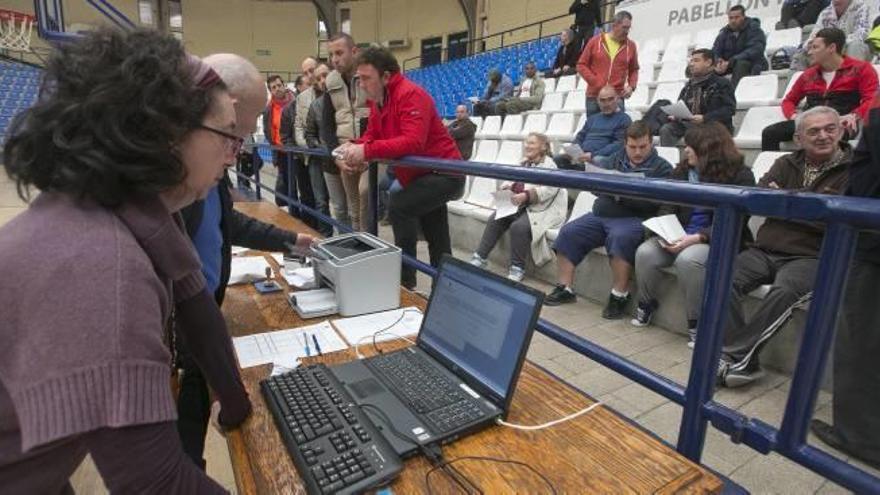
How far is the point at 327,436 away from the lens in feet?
2.55

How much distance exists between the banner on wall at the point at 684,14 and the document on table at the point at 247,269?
6784 mm

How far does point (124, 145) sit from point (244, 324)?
83 centimetres

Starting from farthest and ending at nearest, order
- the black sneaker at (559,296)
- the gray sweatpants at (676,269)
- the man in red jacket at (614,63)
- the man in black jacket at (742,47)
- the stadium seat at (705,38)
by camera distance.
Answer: the stadium seat at (705,38)
the man in red jacket at (614,63)
the man in black jacket at (742,47)
the black sneaker at (559,296)
the gray sweatpants at (676,269)

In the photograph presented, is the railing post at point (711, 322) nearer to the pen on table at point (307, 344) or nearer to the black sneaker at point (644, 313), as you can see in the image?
the pen on table at point (307, 344)

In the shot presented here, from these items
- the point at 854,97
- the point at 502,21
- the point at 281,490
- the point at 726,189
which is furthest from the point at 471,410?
the point at 502,21

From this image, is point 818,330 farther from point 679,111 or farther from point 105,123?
point 679,111

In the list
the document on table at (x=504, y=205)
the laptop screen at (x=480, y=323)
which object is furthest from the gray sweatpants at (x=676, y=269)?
the laptop screen at (x=480, y=323)

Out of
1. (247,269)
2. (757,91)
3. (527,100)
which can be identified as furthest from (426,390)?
(527,100)

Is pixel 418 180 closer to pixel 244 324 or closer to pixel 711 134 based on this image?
pixel 244 324

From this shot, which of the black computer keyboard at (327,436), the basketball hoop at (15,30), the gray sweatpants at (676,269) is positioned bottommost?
the gray sweatpants at (676,269)

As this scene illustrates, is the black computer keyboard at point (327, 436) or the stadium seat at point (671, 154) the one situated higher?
the stadium seat at point (671, 154)

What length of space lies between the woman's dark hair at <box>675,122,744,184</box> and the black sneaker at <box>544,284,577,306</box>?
1.05m

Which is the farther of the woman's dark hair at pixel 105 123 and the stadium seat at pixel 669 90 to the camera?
the stadium seat at pixel 669 90

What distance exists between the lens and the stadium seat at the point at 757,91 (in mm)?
4383
